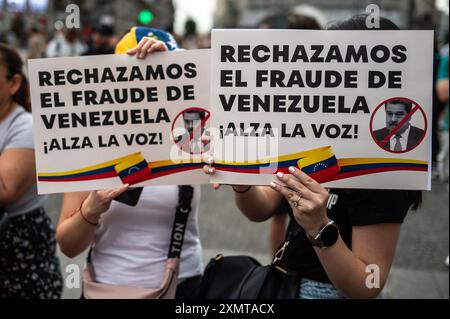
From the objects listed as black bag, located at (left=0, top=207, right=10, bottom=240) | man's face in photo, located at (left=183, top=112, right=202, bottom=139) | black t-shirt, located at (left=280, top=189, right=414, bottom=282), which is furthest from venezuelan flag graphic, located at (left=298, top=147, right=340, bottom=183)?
black bag, located at (left=0, top=207, right=10, bottom=240)

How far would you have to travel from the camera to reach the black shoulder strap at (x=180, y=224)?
2.08 metres

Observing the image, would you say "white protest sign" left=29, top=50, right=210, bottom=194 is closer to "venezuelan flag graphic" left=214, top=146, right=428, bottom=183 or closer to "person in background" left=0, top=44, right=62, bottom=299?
"venezuelan flag graphic" left=214, top=146, right=428, bottom=183

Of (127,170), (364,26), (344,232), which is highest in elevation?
(364,26)

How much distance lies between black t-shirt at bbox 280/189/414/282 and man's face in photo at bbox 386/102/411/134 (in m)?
0.21

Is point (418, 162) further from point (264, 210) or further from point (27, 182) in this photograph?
point (27, 182)

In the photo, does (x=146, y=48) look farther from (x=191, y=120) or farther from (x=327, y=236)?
(x=327, y=236)

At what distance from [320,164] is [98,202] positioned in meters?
0.76

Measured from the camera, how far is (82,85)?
182cm

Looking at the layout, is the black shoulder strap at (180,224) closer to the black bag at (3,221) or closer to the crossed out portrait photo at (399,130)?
the crossed out portrait photo at (399,130)

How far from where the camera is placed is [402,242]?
543 cm

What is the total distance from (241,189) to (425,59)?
0.76m

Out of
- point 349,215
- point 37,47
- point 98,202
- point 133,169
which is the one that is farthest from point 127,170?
point 37,47

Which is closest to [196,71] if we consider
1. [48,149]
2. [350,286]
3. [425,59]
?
[48,149]

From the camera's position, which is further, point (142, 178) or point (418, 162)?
point (142, 178)
